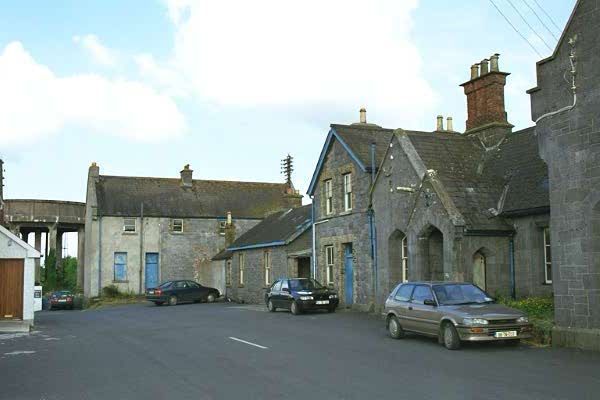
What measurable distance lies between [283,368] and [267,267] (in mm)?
24505

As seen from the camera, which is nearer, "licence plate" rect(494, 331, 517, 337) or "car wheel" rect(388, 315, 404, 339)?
"licence plate" rect(494, 331, 517, 337)

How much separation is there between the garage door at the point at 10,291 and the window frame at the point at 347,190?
13355mm

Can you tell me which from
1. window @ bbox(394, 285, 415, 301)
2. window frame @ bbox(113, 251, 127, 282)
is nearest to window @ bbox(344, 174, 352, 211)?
window @ bbox(394, 285, 415, 301)

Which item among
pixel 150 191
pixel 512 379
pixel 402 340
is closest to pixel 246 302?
pixel 150 191

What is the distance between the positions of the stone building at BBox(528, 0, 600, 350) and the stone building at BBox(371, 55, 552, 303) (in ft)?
12.5

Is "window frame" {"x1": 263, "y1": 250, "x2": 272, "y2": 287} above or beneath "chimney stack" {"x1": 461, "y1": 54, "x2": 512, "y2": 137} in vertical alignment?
beneath

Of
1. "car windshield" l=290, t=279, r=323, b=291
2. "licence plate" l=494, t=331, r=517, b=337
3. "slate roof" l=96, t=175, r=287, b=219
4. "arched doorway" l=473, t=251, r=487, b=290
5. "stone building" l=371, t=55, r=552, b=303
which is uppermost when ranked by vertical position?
"slate roof" l=96, t=175, r=287, b=219

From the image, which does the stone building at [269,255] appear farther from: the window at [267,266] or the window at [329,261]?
the window at [329,261]

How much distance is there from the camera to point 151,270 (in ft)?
160

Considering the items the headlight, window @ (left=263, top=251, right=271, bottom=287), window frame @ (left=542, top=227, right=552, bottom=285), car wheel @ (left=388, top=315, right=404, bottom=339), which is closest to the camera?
the headlight

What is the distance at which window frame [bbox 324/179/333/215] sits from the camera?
101 feet

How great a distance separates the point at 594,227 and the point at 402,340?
17.6 ft

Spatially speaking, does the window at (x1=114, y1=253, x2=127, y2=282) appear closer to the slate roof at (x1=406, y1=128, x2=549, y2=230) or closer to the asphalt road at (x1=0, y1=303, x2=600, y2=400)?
the asphalt road at (x1=0, y1=303, x2=600, y2=400)

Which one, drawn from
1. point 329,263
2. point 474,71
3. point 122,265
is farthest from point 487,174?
point 122,265
